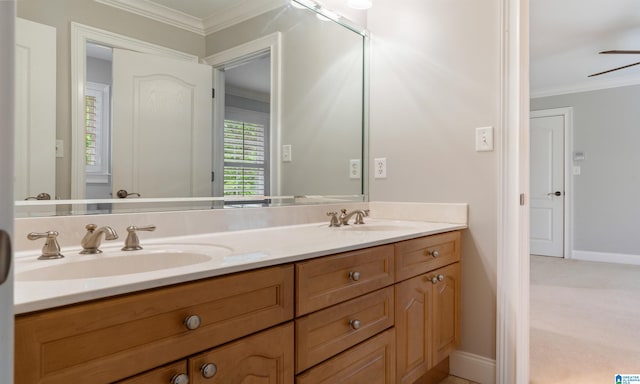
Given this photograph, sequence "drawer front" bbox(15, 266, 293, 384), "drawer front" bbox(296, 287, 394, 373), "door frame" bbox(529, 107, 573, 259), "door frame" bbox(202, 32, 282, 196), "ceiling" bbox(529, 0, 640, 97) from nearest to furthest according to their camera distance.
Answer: "drawer front" bbox(15, 266, 293, 384) → "drawer front" bbox(296, 287, 394, 373) → "door frame" bbox(202, 32, 282, 196) → "ceiling" bbox(529, 0, 640, 97) → "door frame" bbox(529, 107, 573, 259)

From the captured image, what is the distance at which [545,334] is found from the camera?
245cm

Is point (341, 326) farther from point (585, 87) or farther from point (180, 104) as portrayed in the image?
point (585, 87)

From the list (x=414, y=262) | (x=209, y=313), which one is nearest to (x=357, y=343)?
(x=414, y=262)

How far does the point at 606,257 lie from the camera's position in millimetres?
4801

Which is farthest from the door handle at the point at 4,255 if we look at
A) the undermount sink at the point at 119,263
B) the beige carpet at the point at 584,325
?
the beige carpet at the point at 584,325

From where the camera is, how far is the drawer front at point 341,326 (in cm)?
106

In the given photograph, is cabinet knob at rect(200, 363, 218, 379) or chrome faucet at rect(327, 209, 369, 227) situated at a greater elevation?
chrome faucet at rect(327, 209, 369, 227)

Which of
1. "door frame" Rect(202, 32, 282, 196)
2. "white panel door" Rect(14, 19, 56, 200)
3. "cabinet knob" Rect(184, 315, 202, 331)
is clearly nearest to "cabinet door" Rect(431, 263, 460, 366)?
"door frame" Rect(202, 32, 282, 196)

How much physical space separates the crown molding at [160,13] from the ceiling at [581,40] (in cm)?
256

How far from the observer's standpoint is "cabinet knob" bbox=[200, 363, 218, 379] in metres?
0.82

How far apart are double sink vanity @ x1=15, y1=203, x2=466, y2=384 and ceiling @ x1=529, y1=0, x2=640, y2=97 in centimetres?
244

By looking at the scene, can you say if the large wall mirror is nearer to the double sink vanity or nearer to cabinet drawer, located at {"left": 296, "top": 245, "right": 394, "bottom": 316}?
the double sink vanity

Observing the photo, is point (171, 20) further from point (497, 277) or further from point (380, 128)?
point (497, 277)

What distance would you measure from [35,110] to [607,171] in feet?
18.7
